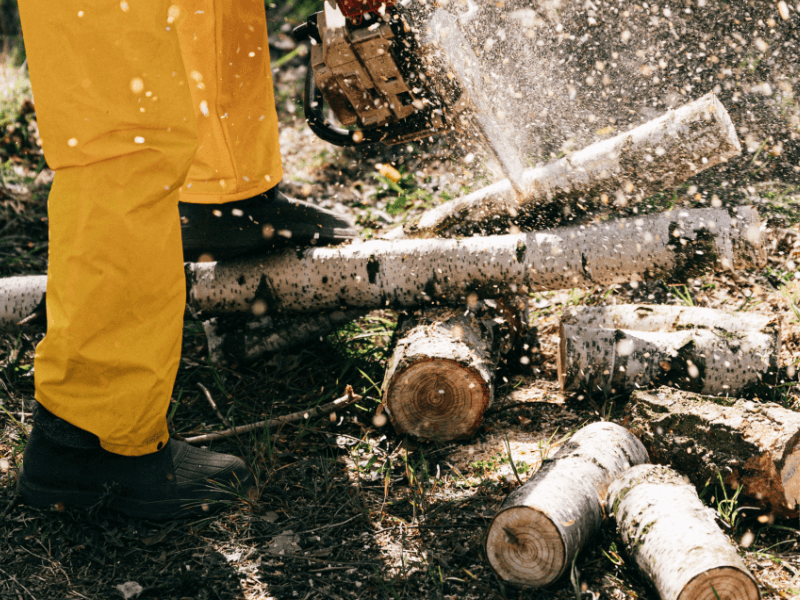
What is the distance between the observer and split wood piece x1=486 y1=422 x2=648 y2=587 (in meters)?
1.48

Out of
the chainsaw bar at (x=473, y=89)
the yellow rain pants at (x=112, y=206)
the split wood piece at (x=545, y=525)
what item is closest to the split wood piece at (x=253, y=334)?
the yellow rain pants at (x=112, y=206)

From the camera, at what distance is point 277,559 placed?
1.72 metres

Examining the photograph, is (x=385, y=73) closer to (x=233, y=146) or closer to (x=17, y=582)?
(x=233, y=146)

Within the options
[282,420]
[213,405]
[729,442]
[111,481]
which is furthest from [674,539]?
[213,405]

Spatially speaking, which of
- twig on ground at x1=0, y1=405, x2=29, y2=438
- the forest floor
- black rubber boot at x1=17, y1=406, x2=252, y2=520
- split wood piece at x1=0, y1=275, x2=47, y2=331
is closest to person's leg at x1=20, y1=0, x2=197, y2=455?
black rubber boot at x1=17, y1=406, x2=252, y2=520

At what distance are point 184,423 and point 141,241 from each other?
975 millimetres

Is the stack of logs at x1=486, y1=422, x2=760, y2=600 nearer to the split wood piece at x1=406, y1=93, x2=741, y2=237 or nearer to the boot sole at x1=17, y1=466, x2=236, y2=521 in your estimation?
the boot sole at x1=17, y1=466, x2=236, y2=521

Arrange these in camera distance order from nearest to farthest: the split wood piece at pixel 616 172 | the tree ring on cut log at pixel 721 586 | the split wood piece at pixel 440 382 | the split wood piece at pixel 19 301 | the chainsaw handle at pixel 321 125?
the tree ring on cut log at pixel 721 586, the split wood piece at pixel 440 382, the split wood piece at pixel 616 172, the chainsaw handle at pixel 321 125, the split wood piece at pixel 19 301

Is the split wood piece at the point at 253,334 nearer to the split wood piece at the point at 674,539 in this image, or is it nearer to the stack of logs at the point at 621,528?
the stack of logs at the point at 621,528

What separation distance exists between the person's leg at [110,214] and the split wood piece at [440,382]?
28.6 inches

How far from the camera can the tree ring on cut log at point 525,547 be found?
1.48 m

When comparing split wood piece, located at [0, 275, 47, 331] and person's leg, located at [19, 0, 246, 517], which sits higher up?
person's leg, located at [19, 0, 246, 517]

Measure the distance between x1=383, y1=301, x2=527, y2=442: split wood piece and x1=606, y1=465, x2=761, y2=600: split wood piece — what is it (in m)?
0.55

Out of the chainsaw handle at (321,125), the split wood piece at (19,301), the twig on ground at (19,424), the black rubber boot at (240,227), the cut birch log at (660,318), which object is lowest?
the twig on ground at (19,424)
